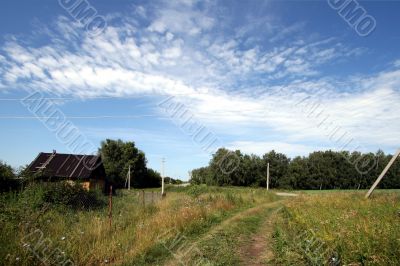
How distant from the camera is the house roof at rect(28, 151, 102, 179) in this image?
37.7 meters

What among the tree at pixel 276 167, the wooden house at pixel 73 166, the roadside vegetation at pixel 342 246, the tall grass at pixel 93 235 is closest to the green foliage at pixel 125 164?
the tree at pixel 276 167

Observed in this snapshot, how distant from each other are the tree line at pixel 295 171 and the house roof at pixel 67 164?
128ft

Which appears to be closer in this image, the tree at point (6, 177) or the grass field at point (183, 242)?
the grass field at point (183, 242)

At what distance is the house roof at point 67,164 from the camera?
124 ft

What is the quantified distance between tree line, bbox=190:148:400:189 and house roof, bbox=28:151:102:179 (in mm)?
38953

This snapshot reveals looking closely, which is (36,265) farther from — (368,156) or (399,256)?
(368,156)

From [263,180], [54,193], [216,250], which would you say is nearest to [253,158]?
[263,180]

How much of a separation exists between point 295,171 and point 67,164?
53.0m

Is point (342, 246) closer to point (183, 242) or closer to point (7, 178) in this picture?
point (183, 242)

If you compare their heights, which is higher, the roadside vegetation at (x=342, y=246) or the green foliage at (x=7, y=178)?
the green foliage at (x=7, y=178)

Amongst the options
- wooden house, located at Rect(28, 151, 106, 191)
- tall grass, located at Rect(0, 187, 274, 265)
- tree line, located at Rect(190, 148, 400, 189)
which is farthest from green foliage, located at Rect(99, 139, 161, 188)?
tall grass, located at Rect(0, 187, 274, 265)

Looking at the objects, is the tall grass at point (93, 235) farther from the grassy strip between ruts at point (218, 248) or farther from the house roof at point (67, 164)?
the house roof at point (67, 164)

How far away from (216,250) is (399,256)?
4023mm

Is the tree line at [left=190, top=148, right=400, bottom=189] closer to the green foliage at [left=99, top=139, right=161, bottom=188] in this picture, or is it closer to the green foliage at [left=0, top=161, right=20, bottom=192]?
the green foliage at [left=99, top=139, right=161, bottom=188]
